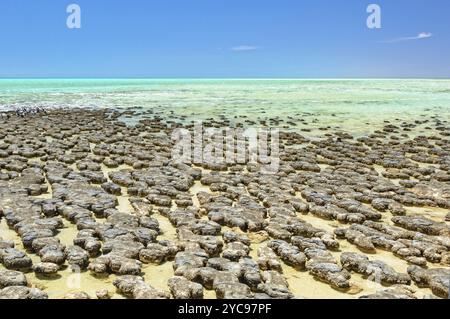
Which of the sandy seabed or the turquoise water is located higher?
the turquoise water

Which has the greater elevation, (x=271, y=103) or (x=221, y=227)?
(x=271, y=103)

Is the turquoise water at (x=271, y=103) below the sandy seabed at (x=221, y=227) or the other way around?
the other way around

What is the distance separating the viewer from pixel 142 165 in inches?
525

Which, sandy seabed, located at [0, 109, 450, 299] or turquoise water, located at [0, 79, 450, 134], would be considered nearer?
sandy seabed, located at [0, 109, 450, 299]

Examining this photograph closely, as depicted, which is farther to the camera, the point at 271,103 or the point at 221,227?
the point at 271,103

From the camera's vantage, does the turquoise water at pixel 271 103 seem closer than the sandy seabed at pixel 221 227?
No

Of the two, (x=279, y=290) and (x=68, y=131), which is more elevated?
(x=68, y=131)

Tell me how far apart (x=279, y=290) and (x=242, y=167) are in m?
8.00
